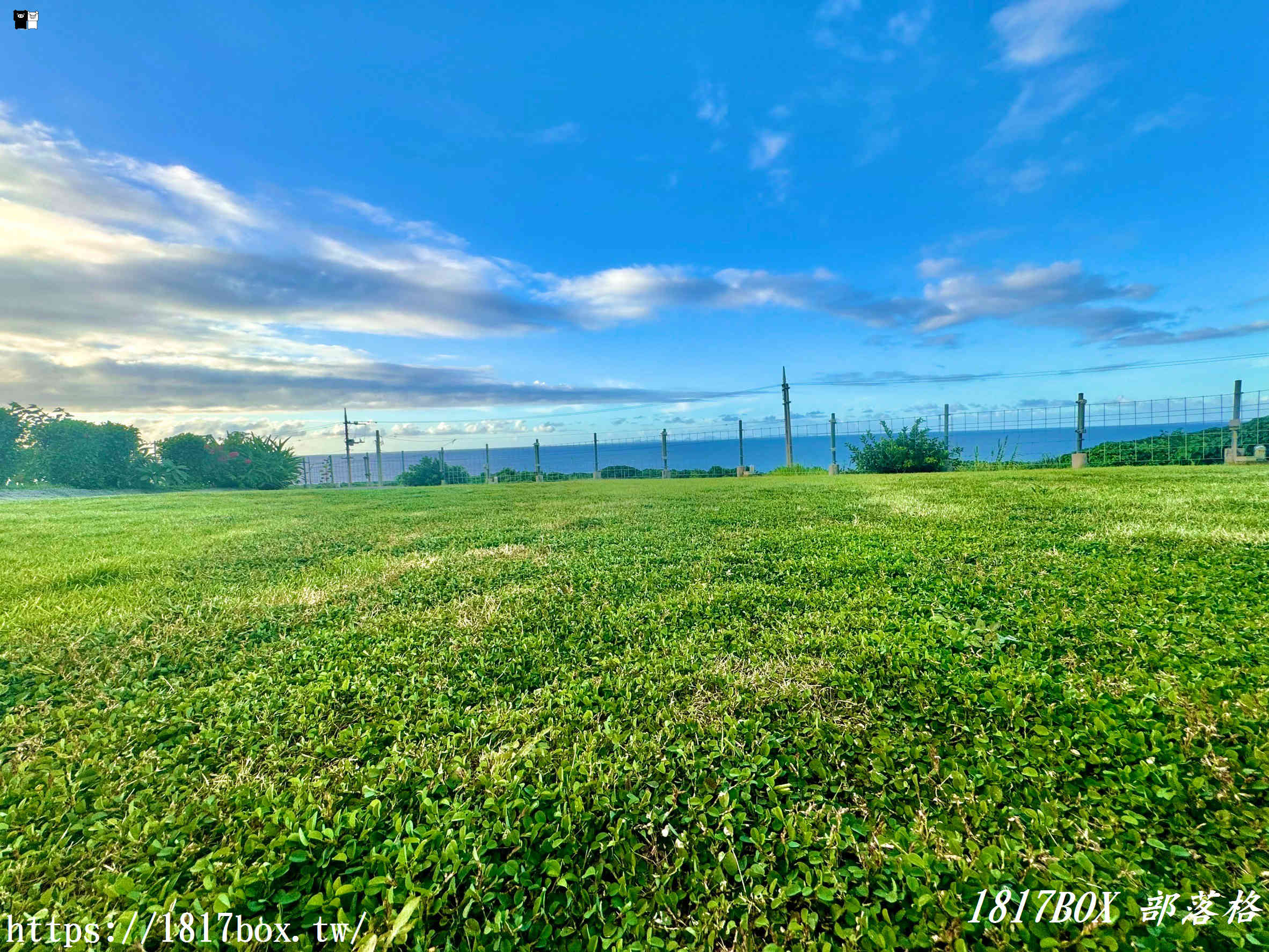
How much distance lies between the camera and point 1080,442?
51.3ft

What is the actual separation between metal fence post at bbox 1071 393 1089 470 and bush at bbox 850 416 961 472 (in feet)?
9.68

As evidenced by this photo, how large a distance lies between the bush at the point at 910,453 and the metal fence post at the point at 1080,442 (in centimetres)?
295

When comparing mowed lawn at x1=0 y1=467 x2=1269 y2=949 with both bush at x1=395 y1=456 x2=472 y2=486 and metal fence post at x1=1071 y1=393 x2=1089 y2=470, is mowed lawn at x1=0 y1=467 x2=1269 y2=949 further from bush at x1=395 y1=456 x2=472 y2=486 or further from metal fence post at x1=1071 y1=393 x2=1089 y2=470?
bush at x1=395 y1=456 x2=472 y2=486

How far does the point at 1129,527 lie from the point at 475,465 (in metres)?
23.1

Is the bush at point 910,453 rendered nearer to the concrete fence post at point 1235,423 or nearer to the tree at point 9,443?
the concrete fence post at point 1235,423

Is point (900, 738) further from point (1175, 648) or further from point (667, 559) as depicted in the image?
point (667, 559)

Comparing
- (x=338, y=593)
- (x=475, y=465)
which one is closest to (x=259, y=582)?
(x=338, y=593)

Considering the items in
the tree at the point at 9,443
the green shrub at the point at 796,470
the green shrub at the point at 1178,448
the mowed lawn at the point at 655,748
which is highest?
the tree at the point at 9,443

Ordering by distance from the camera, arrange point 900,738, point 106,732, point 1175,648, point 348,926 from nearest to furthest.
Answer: point 348,926 < point 900,738 < point 106,732 < point 1175,648

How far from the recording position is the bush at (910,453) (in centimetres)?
1678

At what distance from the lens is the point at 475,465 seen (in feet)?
80.9

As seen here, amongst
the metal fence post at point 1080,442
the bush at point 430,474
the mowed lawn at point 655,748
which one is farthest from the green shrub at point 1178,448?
the bush at point 430,474

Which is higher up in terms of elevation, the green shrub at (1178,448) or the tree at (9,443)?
the tree at (9,443)

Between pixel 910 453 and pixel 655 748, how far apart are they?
57.1 ft
